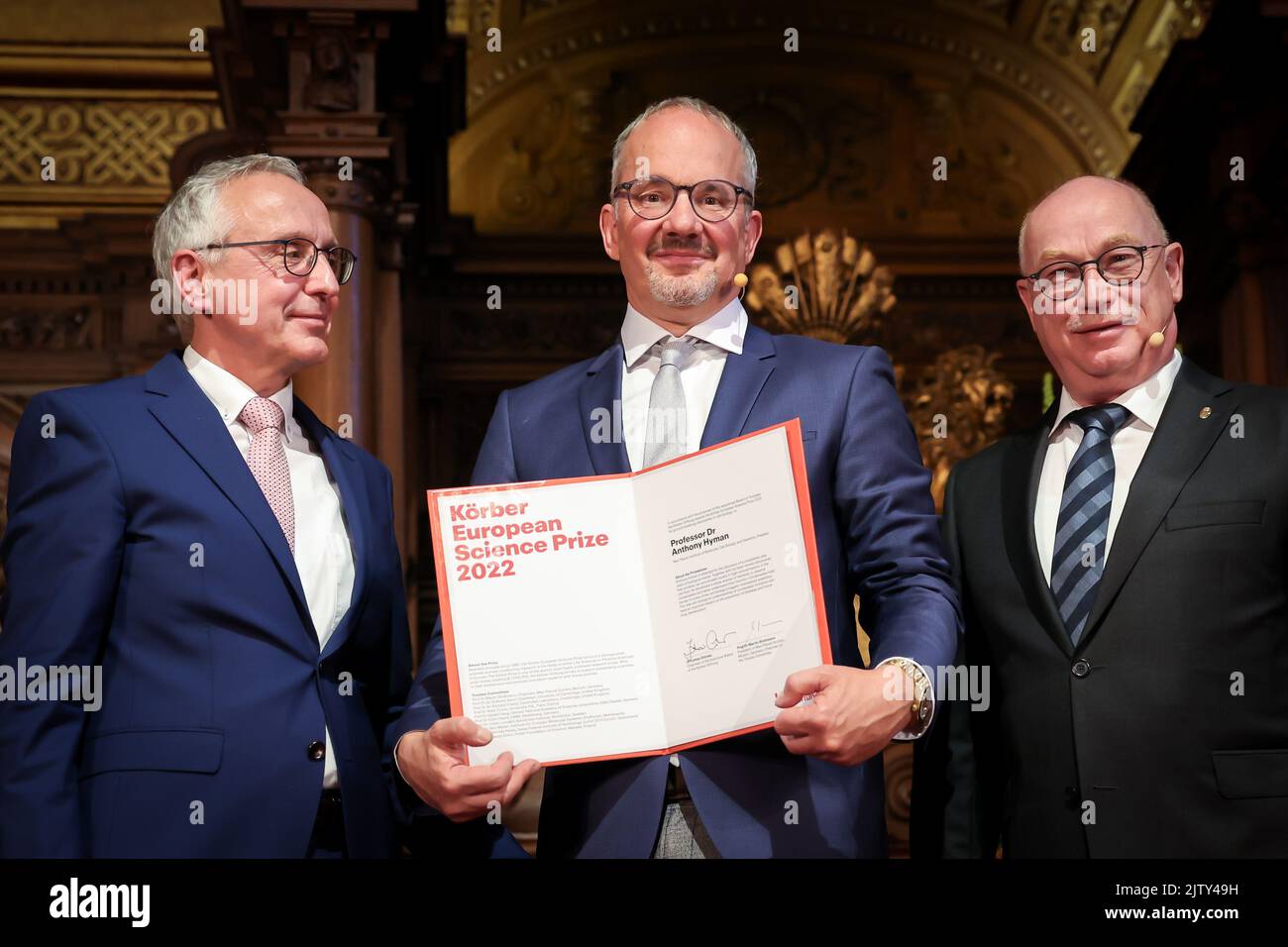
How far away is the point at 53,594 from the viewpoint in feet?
8.10

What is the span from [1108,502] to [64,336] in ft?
21.0

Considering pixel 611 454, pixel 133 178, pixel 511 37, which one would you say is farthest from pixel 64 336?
pixel 611 454

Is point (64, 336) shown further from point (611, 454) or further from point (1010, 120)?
point (611, 454)

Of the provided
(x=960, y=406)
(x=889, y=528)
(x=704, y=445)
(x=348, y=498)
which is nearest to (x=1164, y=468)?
(x=889, y=528)

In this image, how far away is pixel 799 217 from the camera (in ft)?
28.5

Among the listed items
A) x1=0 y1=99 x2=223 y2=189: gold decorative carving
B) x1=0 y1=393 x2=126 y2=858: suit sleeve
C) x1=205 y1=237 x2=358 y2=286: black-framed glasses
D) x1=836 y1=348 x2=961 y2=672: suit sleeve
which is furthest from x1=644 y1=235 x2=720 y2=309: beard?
x1=0 y1=99 x2=223 y2=189: gold decorative carving

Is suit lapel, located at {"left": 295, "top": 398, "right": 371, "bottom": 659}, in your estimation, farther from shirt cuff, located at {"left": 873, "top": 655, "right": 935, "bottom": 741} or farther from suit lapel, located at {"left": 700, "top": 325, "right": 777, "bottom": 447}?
shirt cuff, located at {"left": 873, "top": 655, "right": 935, "bottom": 741}

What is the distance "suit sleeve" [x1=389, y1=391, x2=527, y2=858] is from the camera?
2590 millimetres

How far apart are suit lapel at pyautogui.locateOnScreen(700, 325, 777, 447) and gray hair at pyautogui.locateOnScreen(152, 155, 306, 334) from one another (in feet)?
2.92

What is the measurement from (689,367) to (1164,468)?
838 millimetres

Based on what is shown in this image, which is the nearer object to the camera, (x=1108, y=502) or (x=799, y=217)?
(x=1108, y=502)

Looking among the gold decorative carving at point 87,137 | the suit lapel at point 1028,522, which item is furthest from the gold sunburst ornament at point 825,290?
the suit lapel at point 1028,522
